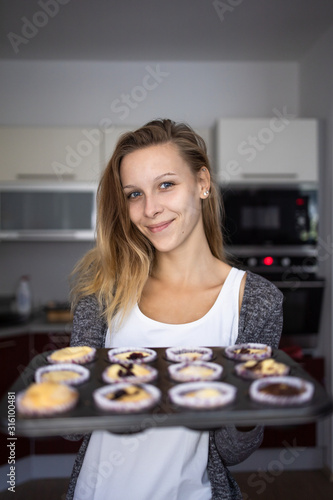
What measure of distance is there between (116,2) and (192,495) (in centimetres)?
247

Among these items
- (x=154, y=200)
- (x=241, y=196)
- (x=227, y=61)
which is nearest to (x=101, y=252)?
(x=154, y=200)

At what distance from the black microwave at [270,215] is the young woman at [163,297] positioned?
5.03 feet

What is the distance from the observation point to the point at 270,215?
10.2 feet

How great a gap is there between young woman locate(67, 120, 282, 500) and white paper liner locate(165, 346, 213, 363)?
0.20m

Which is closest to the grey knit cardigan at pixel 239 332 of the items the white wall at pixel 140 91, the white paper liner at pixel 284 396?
the white paper liner at pixel 284 396

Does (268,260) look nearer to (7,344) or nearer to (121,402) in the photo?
(7,344)

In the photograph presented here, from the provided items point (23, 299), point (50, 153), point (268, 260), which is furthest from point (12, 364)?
point (268, 260)

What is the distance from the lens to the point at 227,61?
3656mm

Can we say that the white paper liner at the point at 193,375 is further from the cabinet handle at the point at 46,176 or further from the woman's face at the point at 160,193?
the cabinet handle at the point at 46,176

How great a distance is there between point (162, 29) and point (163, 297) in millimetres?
2166

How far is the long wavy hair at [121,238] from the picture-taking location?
138cm

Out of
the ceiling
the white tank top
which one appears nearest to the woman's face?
the white tank top

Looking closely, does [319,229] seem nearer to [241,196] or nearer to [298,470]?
[241,196]

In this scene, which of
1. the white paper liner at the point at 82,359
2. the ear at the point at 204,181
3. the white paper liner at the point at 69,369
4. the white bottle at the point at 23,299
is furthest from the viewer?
the white bottle at the point at 23,299
